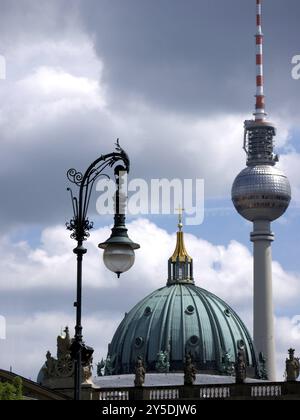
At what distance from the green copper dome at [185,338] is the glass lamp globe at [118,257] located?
13870cm

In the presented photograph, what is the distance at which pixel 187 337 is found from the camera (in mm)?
192375

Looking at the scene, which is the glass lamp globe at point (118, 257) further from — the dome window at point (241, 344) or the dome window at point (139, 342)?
the dome window at point (139, 342)

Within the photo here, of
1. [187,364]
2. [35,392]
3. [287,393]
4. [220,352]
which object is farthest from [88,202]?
[220,352]

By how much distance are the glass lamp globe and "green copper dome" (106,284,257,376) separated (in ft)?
457

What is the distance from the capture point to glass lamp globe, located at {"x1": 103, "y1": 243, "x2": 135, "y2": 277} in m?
47.2

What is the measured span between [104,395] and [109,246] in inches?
2615

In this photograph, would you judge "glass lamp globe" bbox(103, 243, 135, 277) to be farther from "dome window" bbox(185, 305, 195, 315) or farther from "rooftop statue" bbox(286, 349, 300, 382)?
"dome window" bbox(185, 305, 195, 315)

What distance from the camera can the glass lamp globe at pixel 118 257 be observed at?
47.2 m

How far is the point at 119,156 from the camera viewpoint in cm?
4941

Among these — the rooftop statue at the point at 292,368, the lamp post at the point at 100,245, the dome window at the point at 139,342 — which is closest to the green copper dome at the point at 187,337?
the dome window at the point at 139,342

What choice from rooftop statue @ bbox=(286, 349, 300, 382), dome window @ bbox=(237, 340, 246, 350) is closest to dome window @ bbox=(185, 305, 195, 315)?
dome window @ bbox=(237, 340, 246, 350)

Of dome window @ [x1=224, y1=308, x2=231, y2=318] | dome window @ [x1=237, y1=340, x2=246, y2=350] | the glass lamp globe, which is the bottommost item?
the glass lamp globe
